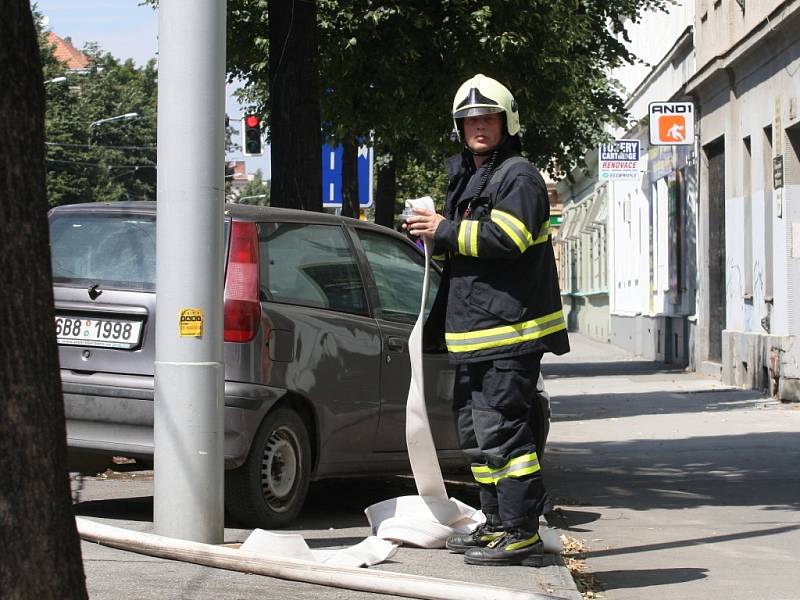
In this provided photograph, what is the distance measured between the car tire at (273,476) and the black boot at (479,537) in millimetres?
986

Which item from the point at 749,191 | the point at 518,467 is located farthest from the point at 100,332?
the point at 749,191

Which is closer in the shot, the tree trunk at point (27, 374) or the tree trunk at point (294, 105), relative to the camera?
the tree trunk at point (27, 374)

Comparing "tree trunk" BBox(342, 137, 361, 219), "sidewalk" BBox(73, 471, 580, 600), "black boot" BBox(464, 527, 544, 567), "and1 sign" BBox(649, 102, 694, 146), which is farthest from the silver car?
"and1 sign" BBox(649, 102, 694, 146)

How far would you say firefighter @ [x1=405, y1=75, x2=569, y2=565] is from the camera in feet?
19.6

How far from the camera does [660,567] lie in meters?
6.74

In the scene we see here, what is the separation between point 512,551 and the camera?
6020 millimetres

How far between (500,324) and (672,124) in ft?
65.3

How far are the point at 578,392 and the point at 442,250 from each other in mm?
15085

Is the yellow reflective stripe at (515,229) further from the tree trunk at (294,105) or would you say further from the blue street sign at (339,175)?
the blue street sign at (339,175)

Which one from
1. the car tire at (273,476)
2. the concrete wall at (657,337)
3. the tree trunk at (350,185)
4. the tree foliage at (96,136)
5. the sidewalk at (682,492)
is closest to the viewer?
the sidewalk at (682,492)

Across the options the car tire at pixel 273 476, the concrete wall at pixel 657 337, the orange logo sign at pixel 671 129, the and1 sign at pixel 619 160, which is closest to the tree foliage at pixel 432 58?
the car tire at pixel 273 476

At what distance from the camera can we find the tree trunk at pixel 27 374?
3273mm

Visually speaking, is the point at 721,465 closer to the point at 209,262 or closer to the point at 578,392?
the point at 209,262

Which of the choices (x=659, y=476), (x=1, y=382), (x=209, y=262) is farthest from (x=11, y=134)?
(x=659, y=476)
